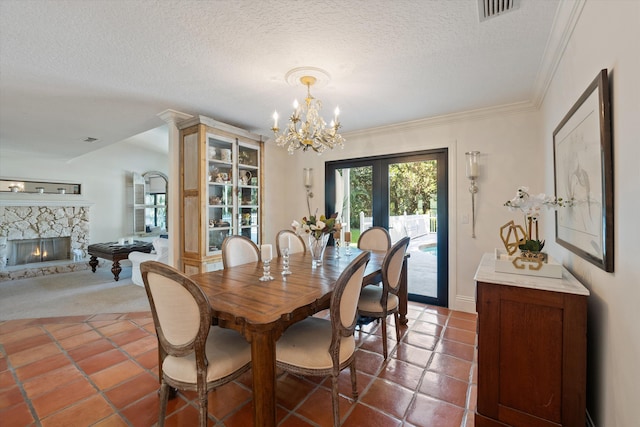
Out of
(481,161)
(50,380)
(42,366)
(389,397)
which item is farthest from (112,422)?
(481,161)

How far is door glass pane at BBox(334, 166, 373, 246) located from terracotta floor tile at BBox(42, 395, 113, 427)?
3.26 m

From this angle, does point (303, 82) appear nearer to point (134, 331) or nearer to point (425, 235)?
point (425, 235)

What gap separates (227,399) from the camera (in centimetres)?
184

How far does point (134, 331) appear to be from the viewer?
9.39 feet

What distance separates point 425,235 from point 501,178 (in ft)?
3.64

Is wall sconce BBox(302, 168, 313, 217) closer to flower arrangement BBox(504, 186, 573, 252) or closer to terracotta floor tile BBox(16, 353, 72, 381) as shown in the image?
flower arrangement BBox(504, 186, 573, 252)

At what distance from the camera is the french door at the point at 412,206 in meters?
3.60

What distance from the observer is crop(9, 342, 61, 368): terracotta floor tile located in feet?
7.54

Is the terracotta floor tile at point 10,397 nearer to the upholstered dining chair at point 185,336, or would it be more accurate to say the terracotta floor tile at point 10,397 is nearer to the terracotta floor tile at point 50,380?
the terracotta floor tile at point 50,380

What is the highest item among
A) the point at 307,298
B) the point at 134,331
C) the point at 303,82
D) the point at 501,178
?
the point at 303,82

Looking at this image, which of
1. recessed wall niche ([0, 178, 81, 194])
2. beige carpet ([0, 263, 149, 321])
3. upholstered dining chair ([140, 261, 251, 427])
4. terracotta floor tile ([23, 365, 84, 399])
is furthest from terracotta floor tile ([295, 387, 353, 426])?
recessed wall niche ([0, 178, 81, 194])

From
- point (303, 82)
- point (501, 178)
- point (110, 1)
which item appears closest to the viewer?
point (110, 1)

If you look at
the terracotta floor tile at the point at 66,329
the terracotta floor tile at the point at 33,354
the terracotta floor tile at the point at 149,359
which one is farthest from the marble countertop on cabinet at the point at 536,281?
the terracotta floor tile at the point at 66,329

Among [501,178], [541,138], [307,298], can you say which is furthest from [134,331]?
[541,138]
